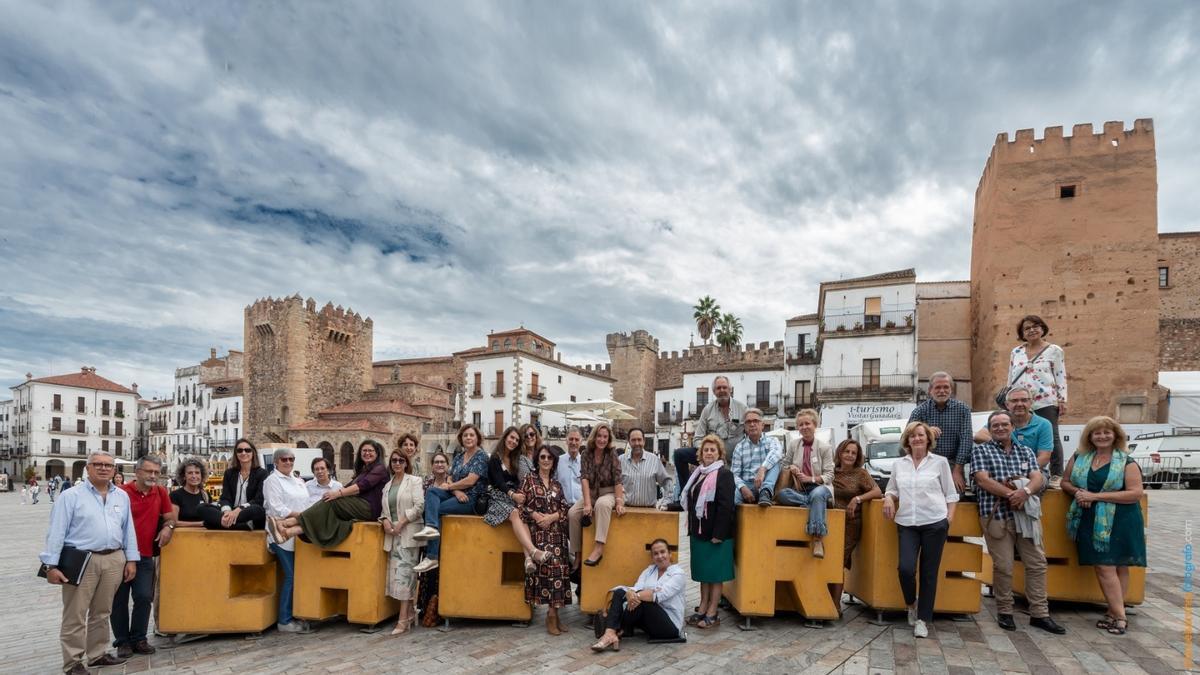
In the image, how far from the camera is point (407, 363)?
1866 inches

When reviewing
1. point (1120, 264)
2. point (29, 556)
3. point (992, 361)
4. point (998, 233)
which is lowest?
point (29, 556)

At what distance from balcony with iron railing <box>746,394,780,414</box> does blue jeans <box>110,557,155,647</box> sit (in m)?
31.4

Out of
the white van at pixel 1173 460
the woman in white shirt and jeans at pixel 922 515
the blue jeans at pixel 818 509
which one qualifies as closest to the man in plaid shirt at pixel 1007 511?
the woman in white shirt and jeans at pixel 922 515

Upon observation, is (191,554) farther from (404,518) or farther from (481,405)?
(481,405)

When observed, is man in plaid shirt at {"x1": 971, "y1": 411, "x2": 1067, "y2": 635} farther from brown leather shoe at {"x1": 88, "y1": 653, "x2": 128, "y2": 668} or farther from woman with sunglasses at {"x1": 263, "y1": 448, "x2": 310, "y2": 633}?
brown leather shoe at {"x1": 88, "y1": 653, "x2": 128, "y2": 668}

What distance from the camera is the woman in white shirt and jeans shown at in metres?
5.09

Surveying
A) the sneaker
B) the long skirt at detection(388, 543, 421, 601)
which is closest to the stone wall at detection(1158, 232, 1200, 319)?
the sneaker

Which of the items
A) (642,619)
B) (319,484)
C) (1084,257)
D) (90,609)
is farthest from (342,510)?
(1084,257)

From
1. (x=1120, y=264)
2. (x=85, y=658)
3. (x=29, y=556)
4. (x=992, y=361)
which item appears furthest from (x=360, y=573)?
(x=1120, y=264)

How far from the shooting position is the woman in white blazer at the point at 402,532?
5.57 m

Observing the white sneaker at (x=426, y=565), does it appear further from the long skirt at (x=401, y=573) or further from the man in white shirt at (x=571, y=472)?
the man in white shirt at (x=571, y=472)

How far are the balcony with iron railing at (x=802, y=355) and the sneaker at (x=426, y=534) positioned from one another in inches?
1063

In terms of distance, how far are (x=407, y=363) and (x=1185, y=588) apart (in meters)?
46.6

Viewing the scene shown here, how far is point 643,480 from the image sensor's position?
21.1 feet
